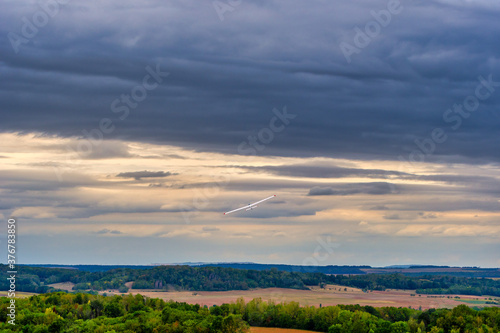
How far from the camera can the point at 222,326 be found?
170 meters

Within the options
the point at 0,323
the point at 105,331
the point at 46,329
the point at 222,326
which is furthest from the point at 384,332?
the point at 0,323

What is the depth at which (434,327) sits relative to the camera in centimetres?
17100

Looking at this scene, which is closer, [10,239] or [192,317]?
[10,239]

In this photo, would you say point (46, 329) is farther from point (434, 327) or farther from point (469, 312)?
point (469, 312)

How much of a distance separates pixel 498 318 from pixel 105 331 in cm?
10788

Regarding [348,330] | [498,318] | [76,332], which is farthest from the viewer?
[348,330]

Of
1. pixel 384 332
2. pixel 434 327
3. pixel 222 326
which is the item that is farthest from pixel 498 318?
pixel 222 326

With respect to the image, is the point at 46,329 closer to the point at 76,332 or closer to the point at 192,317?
the point at 76,332

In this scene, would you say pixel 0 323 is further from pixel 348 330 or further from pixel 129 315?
pixel 348 330

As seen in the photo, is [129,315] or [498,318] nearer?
[498,318]

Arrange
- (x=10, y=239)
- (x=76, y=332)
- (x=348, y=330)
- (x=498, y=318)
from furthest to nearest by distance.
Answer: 1. (x=348, y=330)
2. (x=498, y=318)
3. (x=76, y=332)
4. (x=10, y=239)

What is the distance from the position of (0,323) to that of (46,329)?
22686 mm

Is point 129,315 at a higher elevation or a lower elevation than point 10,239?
lower

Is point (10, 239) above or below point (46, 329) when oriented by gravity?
above
